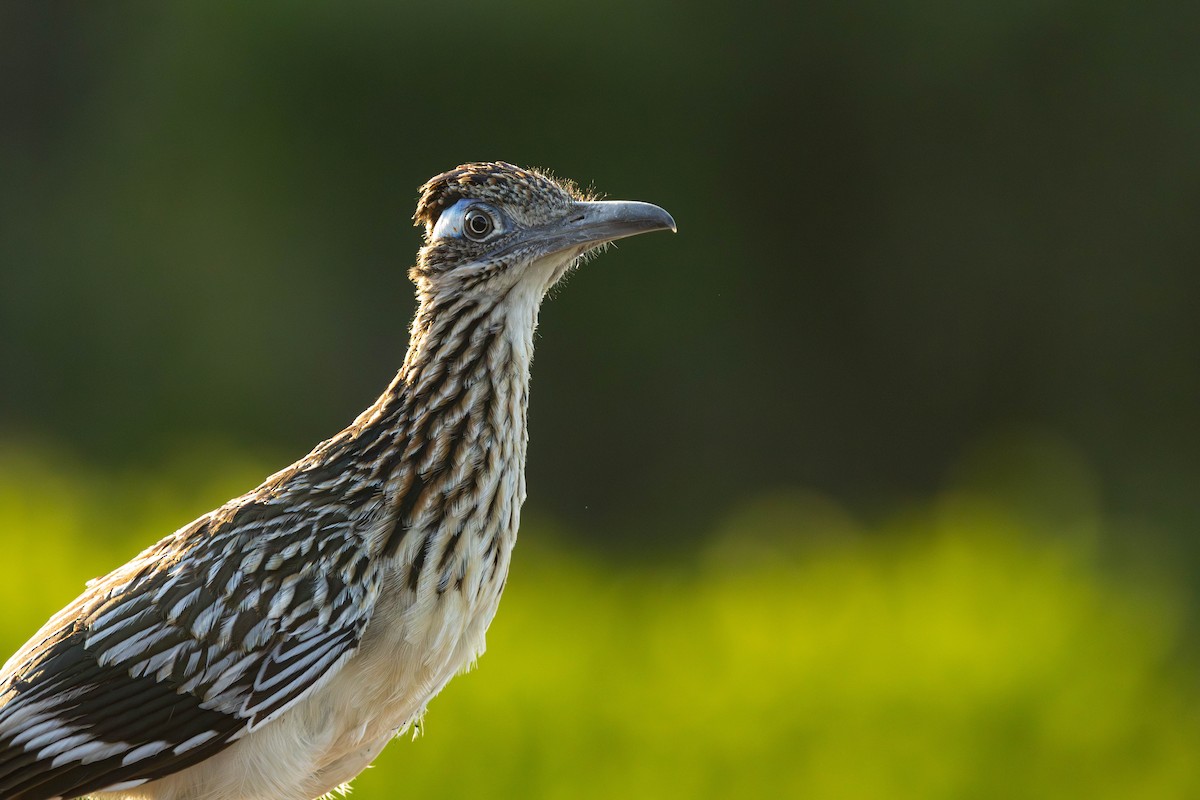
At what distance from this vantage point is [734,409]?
10.7m

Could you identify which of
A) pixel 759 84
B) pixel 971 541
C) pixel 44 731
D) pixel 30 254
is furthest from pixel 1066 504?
pixel 30 254

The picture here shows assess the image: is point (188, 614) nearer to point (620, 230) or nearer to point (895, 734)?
point (620, 230)

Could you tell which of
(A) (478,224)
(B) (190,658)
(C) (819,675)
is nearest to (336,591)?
(B) (190,658)

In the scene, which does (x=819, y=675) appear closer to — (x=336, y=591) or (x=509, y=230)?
(x=509, y=230)

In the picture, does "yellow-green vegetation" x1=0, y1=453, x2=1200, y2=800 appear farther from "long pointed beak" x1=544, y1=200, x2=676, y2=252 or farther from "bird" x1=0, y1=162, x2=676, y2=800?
"long pointed beak" x1=544, y1=200, x2=676, y2=252

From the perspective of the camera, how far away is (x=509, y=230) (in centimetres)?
433

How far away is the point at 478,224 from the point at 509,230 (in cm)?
9

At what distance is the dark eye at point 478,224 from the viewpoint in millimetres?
4332

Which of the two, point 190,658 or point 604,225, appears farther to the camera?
point 604,225

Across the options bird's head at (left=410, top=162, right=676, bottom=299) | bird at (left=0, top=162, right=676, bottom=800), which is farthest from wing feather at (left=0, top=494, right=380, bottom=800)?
bird's head at (left=410, top=162, right=676, bottom=299)

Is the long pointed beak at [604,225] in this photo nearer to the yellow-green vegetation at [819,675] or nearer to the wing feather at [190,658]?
the wing feather at [190,658]

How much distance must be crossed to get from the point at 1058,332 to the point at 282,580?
773 centimetres

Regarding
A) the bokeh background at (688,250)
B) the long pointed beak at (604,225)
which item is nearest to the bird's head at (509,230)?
the long pointed beak at (604,225)

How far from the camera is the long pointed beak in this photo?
430cm
